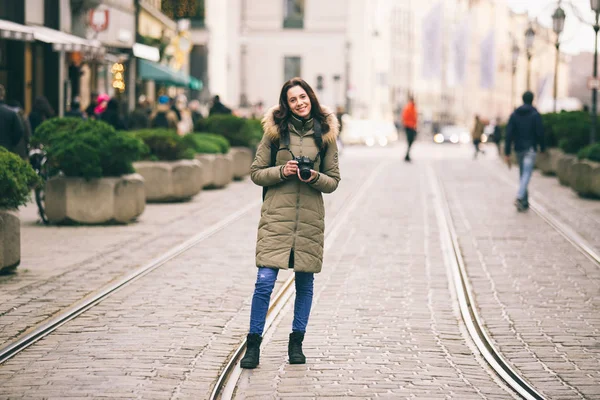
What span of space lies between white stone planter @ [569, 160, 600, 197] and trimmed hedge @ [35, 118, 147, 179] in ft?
27.8

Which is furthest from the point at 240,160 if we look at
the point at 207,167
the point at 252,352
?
the point at 252,352

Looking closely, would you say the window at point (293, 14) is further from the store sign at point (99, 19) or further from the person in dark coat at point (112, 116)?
the person in dark coat at point (112, 116)

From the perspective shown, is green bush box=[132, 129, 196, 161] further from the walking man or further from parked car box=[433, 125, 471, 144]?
parked car box=[433, 125, 471, 144]

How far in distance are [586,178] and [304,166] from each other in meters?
15.8

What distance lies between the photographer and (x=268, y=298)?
788 cm

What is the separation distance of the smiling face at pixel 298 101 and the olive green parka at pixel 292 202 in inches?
2.8

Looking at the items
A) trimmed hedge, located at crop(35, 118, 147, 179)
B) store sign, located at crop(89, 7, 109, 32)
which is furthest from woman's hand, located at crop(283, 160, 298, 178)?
store sign, located at crop(89, 7, 109, 32)

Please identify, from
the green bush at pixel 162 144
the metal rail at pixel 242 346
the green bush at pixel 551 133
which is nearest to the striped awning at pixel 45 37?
the green bush at pixel 162 144

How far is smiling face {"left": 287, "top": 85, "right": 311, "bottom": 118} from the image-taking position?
781 centimetres

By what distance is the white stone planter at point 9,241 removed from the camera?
11500 millimetres

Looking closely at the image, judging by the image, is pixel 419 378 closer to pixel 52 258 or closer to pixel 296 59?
pixel 52 258

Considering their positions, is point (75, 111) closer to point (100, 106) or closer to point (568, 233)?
point (100, 106)

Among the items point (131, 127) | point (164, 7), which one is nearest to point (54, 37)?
point (131, 127)

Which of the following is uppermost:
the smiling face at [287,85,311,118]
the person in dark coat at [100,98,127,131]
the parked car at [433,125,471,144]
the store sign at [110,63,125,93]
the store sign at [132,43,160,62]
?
the store sign at [132,43,160,62]
